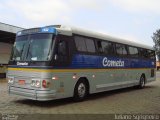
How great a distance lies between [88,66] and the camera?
1398 cm

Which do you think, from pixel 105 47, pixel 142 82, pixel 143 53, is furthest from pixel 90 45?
pixel 142 82

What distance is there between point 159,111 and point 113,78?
5492mm

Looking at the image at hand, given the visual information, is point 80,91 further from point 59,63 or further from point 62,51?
point 62,51

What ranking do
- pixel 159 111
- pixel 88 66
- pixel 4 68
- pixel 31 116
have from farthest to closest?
1. pixel 4 68
2. pixel 88 66
3. pixel 159 111
4. pixel 31 116

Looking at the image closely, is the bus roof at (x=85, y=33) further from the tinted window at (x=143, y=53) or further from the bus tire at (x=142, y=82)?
the bus tire at (x=142, y=82)

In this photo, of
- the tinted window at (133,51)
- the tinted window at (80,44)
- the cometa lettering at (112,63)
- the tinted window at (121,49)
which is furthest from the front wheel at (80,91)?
the tinted window at (133,51)

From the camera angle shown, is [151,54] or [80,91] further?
[151,54]

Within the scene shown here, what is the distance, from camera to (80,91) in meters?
13.3

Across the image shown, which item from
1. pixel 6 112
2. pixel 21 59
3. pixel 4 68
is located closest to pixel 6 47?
pixel 4 68

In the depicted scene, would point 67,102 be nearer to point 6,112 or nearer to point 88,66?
point 88,66

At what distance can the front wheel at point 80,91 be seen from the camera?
13062 millimetres

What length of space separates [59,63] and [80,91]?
1972mm

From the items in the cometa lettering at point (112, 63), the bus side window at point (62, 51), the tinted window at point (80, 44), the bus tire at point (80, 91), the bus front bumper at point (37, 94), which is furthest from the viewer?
the cometa lettering at point (112, 63)

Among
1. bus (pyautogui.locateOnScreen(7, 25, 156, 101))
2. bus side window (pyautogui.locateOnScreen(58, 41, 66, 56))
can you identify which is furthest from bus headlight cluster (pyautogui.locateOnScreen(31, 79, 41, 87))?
bus side window (pyautogui.locateOnScreen(58, 41, 66, 56))
